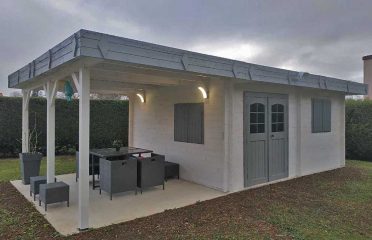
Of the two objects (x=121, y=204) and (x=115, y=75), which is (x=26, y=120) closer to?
(x=115, y=75)

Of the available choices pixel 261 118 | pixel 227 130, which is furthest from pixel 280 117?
pixel 227 130

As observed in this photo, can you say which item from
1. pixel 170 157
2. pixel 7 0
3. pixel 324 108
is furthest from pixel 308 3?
pixel 7 0

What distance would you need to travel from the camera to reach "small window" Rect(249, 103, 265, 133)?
6453 millimetres

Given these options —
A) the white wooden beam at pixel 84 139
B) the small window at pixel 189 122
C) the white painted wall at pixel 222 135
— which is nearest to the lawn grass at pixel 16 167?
the white painted wall at pixel 222 135

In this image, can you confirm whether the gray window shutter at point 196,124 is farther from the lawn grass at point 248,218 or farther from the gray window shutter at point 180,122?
the lawn grass at point 248,218

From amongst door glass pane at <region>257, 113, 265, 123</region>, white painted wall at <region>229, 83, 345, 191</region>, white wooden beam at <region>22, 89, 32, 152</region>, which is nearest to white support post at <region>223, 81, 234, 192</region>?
white painted wall at <region>229, 83, 345, 191</region>

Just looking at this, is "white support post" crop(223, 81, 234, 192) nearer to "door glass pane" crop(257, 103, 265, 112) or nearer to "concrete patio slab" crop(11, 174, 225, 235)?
"concrete patio slab" crop(11, 174, 225, 235)

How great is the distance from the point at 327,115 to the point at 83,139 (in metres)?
7.57

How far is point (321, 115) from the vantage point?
8336 millimetres

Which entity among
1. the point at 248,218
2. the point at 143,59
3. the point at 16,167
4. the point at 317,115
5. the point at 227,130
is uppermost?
the point at 143,59

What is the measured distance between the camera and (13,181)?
22.1 ft

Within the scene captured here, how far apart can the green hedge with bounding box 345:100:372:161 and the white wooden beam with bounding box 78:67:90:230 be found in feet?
35.8

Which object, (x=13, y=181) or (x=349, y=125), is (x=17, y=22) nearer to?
(x=13, y=181)

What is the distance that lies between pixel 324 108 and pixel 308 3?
10.2 feet
